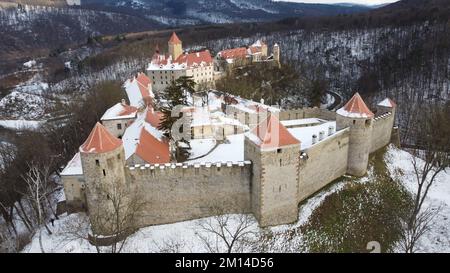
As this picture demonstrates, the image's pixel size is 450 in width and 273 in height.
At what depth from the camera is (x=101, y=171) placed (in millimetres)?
21172

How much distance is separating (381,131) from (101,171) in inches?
923

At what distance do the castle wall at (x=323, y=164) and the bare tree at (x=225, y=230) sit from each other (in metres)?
4.13

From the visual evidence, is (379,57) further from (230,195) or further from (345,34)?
(230,195)

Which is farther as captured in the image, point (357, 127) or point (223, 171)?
point (357, 127)

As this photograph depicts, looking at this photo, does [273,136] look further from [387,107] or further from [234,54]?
[234,54]

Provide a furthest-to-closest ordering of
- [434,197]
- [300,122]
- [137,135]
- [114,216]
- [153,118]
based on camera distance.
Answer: [300,122] → [153,118] → [434,197] → [137,135] → [114,216]

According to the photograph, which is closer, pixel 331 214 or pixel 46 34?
pixel 331 214

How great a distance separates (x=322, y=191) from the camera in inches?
1051

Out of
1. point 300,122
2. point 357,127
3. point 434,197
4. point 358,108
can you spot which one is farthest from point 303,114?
point 434,197

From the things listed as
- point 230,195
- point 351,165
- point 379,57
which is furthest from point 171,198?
point 379,57

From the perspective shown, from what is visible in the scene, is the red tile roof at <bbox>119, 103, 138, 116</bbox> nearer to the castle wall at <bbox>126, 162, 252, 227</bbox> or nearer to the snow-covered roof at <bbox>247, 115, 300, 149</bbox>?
the castle wall at <bbox>126, 162, 252, 227</bbox>

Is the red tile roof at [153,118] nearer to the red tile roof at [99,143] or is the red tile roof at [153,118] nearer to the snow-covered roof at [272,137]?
the red tile roof at [99,143]

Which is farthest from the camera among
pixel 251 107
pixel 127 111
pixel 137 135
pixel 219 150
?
pixel 251 107
